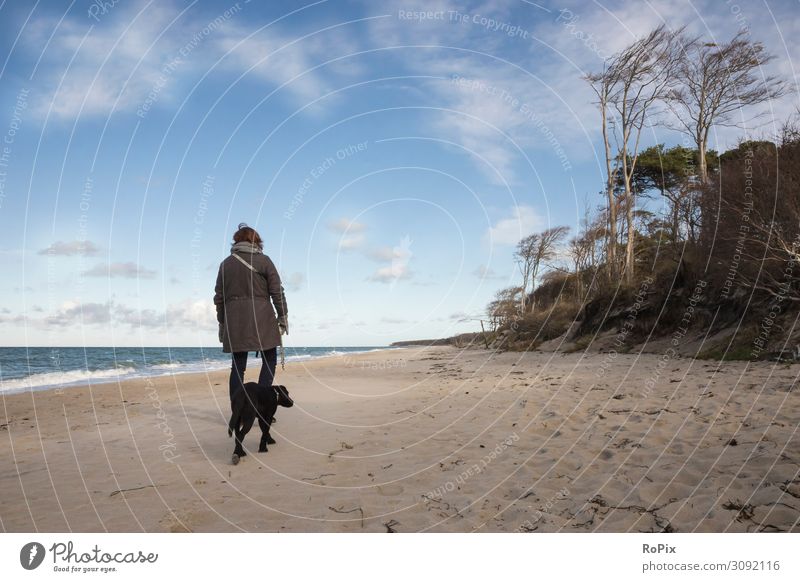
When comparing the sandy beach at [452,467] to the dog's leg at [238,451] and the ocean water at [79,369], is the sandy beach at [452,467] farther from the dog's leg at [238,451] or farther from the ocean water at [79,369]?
the ocean water at [79,369]

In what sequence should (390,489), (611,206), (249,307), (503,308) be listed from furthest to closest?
(503,308), (611,206), (249,307), (390,489)

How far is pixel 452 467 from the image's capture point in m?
4.57

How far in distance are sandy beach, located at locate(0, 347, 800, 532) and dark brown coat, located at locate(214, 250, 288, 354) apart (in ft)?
4.46

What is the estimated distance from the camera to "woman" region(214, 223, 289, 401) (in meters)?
5.66

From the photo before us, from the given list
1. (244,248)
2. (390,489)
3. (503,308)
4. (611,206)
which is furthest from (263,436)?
(503,308)

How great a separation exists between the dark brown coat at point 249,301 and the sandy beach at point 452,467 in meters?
1.36

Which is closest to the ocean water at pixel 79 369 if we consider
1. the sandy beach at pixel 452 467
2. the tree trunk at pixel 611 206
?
the sandy beach at pixel 452 467

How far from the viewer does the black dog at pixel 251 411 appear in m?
5.24

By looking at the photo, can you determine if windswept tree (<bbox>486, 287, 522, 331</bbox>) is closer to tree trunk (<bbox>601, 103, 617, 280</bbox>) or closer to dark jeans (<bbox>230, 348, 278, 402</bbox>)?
tree trunk (<bbox>601, 103, 617, 280</bbox>)

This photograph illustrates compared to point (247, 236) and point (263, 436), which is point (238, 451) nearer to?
point (263, 436)

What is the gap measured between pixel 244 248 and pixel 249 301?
70 cm

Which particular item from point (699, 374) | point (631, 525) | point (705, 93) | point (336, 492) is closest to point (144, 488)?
point (336, 492)

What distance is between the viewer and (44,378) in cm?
2100

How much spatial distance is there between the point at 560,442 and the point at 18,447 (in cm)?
736
